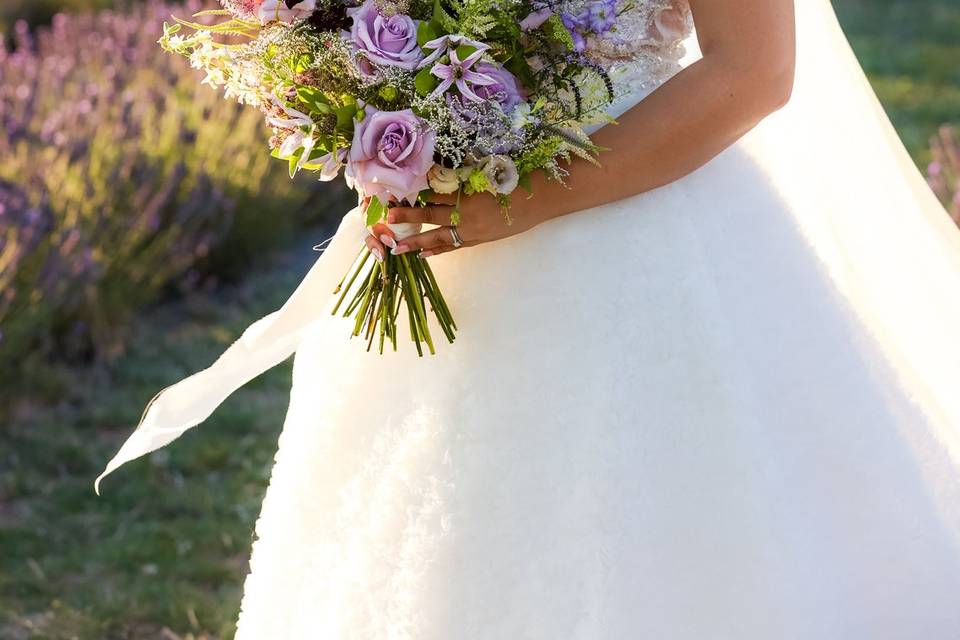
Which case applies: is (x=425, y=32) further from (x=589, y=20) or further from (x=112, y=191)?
(x=112, y=191)

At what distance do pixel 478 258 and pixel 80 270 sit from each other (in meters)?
3.47

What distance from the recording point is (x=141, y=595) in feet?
12.6

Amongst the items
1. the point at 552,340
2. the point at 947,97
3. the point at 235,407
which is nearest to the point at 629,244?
the point at 552,340

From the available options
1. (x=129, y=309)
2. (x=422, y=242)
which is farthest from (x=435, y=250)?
(x=129, y=309)

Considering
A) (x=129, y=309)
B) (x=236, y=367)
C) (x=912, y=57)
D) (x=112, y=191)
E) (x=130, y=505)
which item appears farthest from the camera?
(x=912, y=57)

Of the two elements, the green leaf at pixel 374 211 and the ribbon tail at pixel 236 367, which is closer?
the green leaf at pixel 374 211

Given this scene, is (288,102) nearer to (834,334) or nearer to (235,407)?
(834,334)

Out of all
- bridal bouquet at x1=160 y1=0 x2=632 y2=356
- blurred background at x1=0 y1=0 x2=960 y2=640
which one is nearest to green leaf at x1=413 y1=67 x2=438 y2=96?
bridal bouquet at x1=160 y1=0 x2=632 y2=356

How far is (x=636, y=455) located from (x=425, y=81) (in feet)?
2.17

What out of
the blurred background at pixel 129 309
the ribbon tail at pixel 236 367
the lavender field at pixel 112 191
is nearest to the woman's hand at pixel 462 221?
the ribbon tail at pixel 236 367

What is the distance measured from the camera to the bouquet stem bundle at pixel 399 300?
6.67 feet

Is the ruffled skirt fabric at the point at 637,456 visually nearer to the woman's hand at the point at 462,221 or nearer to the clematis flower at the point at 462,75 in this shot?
the woman's hand at the point at 462,221

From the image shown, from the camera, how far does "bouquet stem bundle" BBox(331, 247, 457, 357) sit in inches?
80.0

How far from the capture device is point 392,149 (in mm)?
1829
